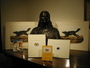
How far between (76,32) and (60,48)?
19.8 inches

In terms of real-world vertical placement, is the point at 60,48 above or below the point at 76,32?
below

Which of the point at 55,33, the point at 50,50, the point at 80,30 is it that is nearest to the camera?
the point at 50,50

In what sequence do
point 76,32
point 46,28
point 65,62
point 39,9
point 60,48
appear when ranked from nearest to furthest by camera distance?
1. point 65,62
2. point 60,48
3. point 46,28
4. point 76,32
5. point 39,9

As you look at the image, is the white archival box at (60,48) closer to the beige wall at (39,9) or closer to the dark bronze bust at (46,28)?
the dark bronze bust at (46,28)

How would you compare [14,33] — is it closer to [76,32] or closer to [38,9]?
[38,9]

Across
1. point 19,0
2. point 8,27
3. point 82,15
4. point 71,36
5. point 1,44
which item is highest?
point 19,0

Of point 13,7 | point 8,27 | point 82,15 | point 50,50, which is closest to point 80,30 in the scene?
point 82,15

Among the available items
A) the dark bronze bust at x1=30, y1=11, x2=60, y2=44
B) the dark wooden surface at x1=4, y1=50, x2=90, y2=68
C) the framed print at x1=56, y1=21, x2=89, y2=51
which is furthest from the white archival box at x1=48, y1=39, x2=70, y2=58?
the framed print at x1=56, y1=21, x2=89, y2=51

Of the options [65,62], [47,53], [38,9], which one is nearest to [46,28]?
[47,53]

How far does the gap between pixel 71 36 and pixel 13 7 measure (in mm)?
1047

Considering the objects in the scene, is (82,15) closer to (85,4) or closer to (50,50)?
(85,4)

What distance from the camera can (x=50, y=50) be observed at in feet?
3.30

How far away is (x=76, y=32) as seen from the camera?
4.79ft

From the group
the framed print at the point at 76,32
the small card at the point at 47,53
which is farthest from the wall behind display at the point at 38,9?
the small card at the point at 47,53
